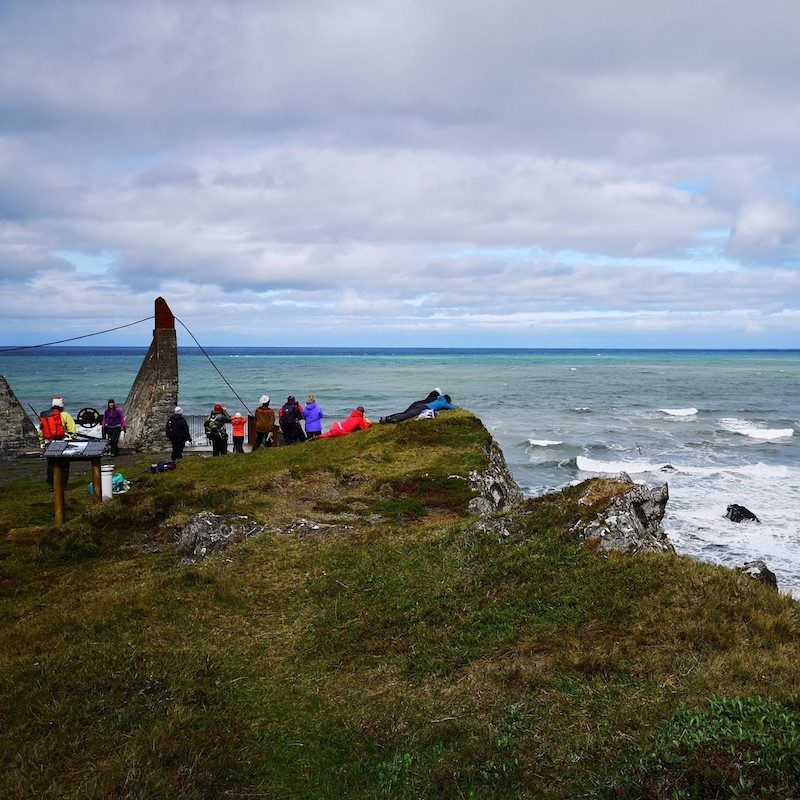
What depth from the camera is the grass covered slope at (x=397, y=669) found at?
21.3 feet

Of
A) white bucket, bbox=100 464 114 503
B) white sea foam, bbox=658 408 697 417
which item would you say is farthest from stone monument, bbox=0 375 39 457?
white sea foam, bbox=658 408 697 417

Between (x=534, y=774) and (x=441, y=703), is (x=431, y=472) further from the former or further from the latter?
(x=534, y=774)

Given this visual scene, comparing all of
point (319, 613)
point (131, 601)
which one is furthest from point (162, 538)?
point (319, 613)

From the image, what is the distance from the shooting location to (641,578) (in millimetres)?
10023

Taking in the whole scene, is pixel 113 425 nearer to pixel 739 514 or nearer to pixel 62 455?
pixel 62 455

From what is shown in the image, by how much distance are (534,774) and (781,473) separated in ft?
116

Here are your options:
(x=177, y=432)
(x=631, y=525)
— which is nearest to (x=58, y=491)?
(x=177, y=432)

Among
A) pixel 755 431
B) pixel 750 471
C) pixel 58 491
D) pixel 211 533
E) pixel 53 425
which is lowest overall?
pixel 750 471

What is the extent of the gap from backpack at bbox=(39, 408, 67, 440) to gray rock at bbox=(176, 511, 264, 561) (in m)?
11.5

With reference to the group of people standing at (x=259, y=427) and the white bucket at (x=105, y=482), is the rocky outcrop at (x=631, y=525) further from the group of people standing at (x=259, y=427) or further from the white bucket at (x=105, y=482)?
the group of people standing at (x=259, y=427)

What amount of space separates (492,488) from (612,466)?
71.1ft

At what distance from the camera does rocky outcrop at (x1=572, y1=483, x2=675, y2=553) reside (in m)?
11.5

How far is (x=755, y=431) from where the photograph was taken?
51875 millimetres

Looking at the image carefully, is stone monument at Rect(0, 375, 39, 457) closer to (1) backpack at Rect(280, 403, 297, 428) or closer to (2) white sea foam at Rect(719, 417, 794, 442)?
(1) backpack at Rect(280, 403, 297, 428)
